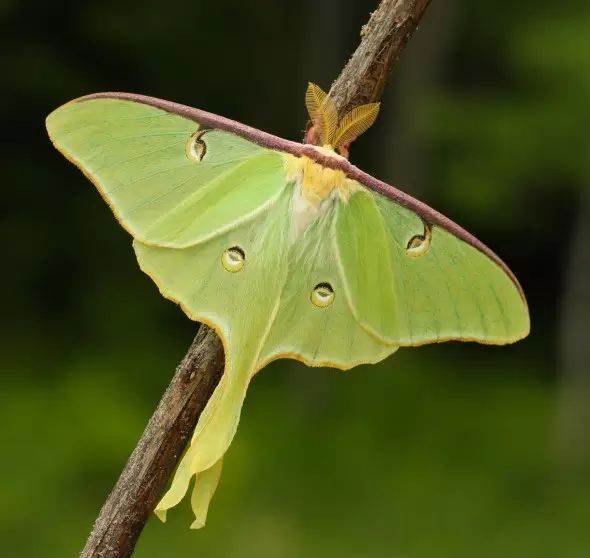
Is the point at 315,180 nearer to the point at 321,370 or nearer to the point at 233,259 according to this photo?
the point at 233,259

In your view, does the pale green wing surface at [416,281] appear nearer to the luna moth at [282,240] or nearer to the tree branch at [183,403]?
the luna moth at [282,240]

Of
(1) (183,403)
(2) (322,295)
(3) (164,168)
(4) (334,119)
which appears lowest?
(1) (183,403)

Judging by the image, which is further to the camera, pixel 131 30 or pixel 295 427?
pixel 131 30

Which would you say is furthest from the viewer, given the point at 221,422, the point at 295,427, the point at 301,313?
the point at 295,427

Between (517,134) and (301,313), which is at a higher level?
(301,313)

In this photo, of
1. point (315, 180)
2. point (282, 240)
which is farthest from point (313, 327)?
point (315, 180)

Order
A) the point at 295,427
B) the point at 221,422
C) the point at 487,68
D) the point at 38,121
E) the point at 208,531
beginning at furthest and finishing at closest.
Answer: the point at 487,68, the point at 38,121, the point at 295,427, the point at 208,531, the point at 221,422

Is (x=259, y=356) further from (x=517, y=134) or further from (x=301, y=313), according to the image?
(x=517, y=134)

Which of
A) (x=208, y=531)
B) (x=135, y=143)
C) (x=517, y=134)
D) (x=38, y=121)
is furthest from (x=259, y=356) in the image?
(x=38, y=121)
